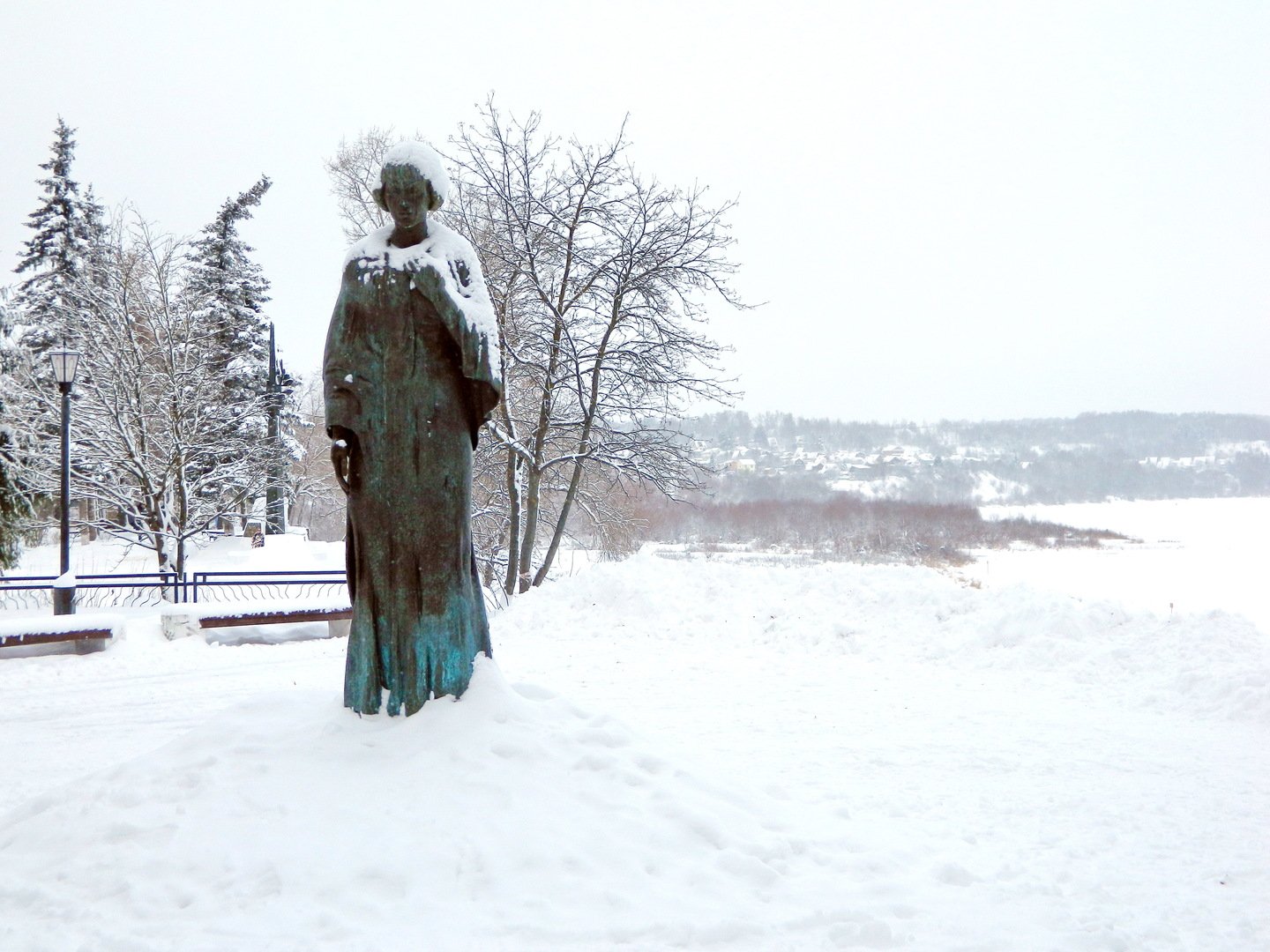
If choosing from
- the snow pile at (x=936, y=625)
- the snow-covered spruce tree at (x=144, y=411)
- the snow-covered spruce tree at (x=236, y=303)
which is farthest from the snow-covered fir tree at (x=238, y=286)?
the snow pile at (x=936, y=625)

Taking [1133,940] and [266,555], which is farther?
[266,555]

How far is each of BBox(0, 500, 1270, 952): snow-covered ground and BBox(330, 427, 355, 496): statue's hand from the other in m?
1.28

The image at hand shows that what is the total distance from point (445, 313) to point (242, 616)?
32.3 ft

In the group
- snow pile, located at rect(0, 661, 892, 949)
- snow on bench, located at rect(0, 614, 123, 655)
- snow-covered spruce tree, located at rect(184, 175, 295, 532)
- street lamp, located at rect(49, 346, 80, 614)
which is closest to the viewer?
snow pile, located at rect(0, 661, 892, 949)

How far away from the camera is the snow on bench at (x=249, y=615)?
1264 cm

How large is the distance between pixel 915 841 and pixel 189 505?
2014 centimetres

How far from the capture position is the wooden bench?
12625mm

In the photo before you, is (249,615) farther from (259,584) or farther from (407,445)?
(407,445)

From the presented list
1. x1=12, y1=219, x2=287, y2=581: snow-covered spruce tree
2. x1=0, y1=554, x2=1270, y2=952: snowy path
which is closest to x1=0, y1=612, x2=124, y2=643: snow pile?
x1=0, y1=554, x2=1270, y2=952: snowy path

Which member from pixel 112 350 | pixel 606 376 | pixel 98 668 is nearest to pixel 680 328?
pixel 606 376

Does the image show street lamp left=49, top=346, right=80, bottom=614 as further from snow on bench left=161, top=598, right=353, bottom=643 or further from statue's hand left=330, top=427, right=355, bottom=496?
statue's hand left=330, top=427, right=355, bottom=496

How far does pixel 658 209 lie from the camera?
17.1 m

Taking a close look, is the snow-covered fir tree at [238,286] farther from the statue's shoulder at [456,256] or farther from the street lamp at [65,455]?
the statue's shoulder at [456,256]

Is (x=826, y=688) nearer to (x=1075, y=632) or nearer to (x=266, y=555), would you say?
(x=1075, y=632)
